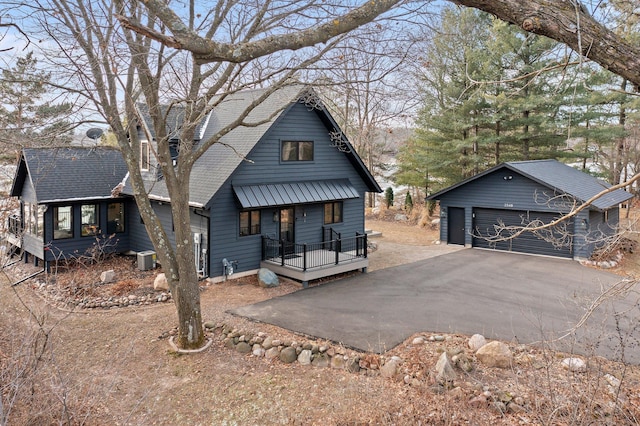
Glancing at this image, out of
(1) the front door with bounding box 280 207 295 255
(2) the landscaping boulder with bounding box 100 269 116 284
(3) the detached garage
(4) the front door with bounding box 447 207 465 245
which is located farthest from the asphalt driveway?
(2) the landscaping boulder with bounding box 100 269 116 284

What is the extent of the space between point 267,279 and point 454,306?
5.15 meters

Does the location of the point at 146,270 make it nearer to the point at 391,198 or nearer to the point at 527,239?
the point at 527,239

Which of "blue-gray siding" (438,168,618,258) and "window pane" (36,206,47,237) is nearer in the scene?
"window pane" (36,206,47,237)

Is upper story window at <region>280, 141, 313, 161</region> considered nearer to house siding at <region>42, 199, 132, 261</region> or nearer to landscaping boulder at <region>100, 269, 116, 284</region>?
landscaping boulder at <region>100, 269, 116, 284</region>

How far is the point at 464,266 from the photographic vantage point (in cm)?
1534

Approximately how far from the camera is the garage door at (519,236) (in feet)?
54.9

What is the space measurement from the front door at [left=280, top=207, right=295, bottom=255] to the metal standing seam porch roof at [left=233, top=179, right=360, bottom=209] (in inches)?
27.9

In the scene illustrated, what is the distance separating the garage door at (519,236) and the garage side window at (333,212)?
209 inches

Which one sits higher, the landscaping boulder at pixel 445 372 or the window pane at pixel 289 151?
the window pane at pixel 289 151

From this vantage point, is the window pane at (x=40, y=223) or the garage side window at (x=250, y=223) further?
the window pane at (x=40, y=223)

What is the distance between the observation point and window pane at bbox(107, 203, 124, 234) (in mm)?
15875

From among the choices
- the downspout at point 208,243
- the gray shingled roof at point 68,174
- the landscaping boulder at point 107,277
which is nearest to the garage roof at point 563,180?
the downspout at point 208,243

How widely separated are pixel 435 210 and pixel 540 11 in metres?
25.6

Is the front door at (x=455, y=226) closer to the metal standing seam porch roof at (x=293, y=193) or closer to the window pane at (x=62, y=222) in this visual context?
the metal standing seam porch roof at (x=293, y=193)
